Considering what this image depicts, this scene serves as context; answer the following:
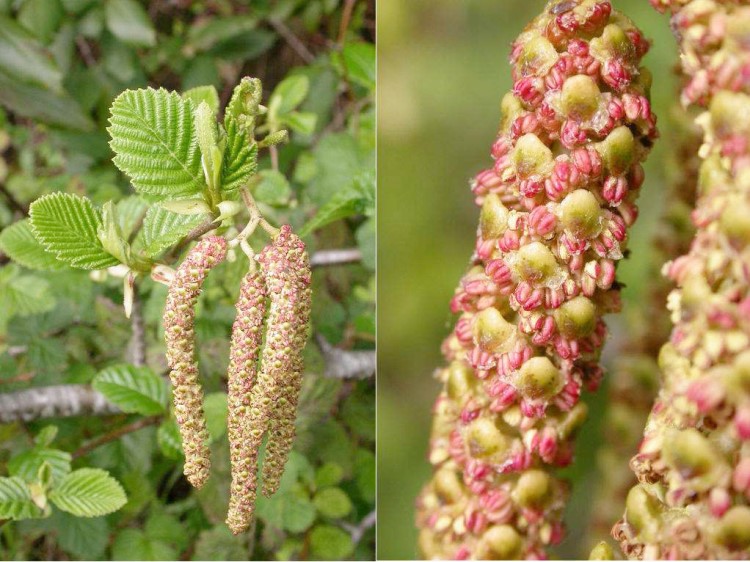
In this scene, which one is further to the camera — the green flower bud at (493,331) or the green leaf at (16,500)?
the green leaf at (16,500)

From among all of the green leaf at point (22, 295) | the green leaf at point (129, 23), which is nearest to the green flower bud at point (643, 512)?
the green leaf at point (22, 295)

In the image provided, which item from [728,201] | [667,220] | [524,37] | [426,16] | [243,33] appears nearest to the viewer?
[728,201]

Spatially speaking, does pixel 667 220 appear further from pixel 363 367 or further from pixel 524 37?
pixel 363 367

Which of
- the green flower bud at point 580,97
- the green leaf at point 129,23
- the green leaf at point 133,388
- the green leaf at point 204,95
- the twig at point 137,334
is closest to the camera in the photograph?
the green flower bud at point 580,97

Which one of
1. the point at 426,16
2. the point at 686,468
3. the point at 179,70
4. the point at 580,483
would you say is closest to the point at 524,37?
the point at 686,468

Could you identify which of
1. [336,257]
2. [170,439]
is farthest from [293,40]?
[170,439]

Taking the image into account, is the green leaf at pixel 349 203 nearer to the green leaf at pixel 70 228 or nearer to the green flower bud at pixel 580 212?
the green leaf at pixel 70 228

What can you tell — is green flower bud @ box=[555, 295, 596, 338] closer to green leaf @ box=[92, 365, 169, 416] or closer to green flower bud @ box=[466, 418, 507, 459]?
green flower bud @ box=[466, 418, 507, 459]
